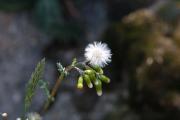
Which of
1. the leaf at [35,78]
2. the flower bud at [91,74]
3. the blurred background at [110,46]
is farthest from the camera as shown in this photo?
the blurred background at [110,46]

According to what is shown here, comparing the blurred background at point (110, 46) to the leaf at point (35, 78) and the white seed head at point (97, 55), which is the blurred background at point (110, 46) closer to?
the white seed head at point (97, 55)

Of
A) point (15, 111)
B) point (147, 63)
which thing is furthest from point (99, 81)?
point (15, 111)

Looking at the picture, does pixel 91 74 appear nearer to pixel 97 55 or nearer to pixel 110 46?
pixel 97 55

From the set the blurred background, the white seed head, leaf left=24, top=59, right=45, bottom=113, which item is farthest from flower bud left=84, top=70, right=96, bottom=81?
the blurred background

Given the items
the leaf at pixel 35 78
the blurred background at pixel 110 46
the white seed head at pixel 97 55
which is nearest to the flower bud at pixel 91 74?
the white seed head at pixel 97 55

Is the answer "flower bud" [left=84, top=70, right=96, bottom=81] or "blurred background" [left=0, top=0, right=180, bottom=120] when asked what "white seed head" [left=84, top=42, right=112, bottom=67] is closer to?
"flower bud" [left=84, top=70, right=96, bottom=81]

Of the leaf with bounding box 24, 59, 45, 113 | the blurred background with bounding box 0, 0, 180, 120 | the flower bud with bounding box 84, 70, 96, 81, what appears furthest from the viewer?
the blurred background with bounding box 0, 0, 180, 120

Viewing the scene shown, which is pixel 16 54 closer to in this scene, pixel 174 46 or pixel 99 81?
pixel 174 46

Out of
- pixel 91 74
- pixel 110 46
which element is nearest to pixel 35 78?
pixel 91 74

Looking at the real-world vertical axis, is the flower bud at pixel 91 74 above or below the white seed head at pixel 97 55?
below
